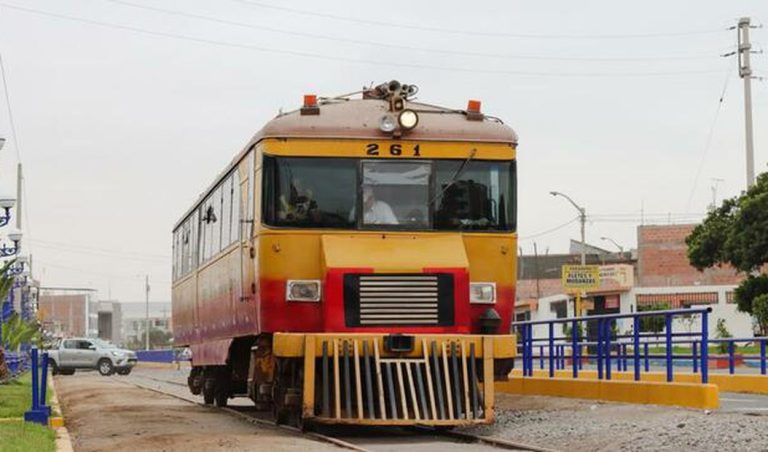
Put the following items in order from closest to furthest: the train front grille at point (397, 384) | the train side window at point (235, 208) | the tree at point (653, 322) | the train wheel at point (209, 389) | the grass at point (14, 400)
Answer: the train front grille at point (397, 384) → the train side window at point (235, 208) → the grass at point (14, 400) → the train wheel at point (209, 389) → the tree at point (653, 322)

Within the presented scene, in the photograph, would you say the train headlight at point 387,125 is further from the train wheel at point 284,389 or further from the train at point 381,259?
the train wheel at point 284,389

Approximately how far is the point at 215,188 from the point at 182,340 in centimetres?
658

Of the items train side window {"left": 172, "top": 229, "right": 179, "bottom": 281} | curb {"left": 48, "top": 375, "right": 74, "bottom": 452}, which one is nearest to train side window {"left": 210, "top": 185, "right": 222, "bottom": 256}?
curb {"left": 48, "top": 375, "right": 74, "bottom": 452}

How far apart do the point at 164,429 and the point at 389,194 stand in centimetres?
429

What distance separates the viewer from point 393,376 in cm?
1498

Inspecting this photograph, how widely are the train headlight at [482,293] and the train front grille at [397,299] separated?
506 mm

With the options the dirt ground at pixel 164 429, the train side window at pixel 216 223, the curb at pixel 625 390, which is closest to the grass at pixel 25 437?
the dirt ground at pixel 164 429

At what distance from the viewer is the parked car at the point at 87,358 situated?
55844 millimetres

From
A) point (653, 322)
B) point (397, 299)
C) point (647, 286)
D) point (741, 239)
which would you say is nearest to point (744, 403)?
point (397, 299)

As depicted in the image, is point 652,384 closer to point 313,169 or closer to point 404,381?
point 404,381

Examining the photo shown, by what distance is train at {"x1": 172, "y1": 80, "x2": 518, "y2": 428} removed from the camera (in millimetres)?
14969

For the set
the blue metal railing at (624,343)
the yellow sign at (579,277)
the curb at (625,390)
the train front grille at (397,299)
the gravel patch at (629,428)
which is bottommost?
the gravel patch at (629,428)

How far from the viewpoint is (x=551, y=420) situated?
16078 mm

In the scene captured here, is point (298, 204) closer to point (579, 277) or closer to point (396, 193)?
point (396, 193)
